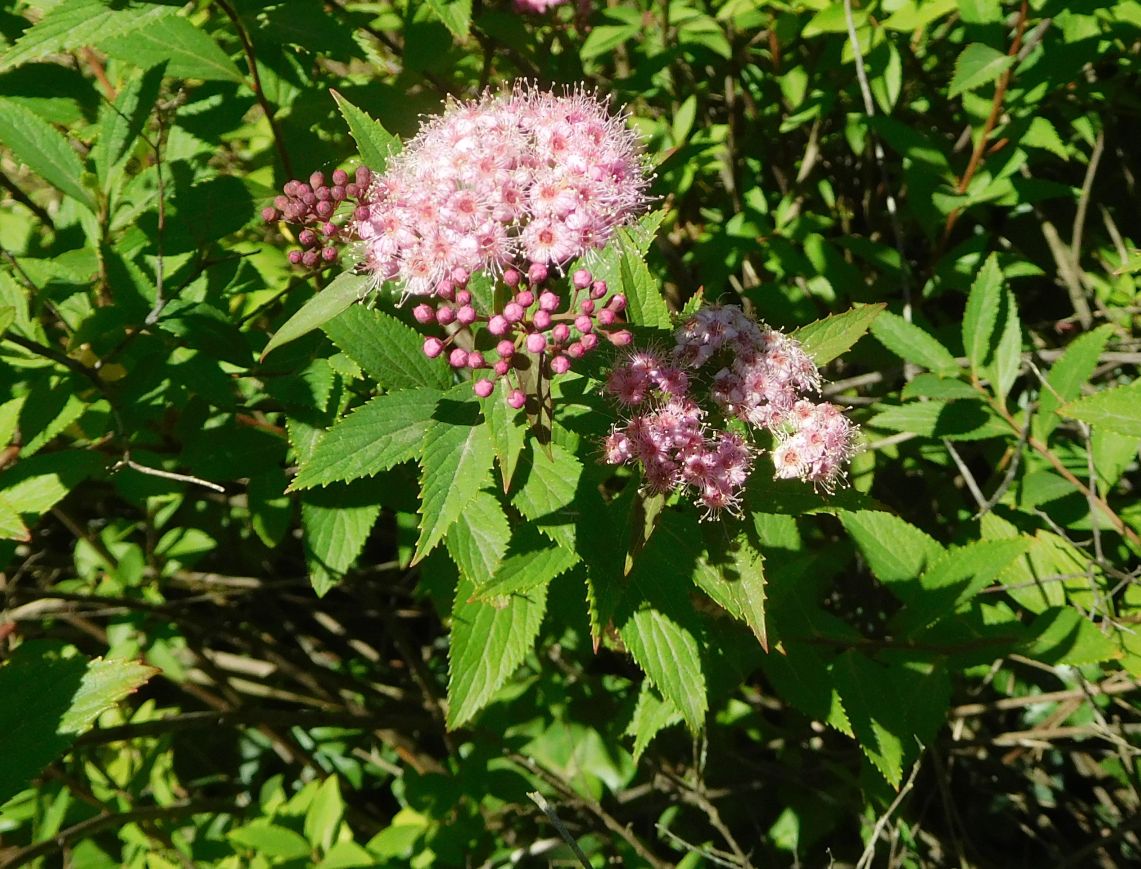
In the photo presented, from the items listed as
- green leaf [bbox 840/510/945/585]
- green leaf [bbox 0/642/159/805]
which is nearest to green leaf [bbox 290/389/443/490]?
green leaf [bbox 0/642/159/805]

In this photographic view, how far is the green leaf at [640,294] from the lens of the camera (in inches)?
62.8

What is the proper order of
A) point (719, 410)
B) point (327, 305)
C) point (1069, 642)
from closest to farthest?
point (327, 305)
point (719, 410)
point (1069, 642)

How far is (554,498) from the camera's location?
1.52 metres

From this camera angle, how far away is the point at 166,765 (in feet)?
8.78

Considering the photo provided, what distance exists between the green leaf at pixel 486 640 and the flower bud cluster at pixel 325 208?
2.50ft

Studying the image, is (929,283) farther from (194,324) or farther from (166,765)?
(166,765)

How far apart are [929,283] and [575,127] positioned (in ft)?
5.04

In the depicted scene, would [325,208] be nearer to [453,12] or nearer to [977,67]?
[453,12]

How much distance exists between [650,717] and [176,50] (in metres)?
2.03

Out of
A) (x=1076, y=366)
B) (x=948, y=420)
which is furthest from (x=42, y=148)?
(x=1076, y=366)

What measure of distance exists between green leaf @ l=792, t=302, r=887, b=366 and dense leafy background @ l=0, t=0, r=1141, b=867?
1 cm

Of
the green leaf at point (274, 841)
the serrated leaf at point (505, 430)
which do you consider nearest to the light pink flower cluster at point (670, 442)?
the serrated leaf at point (505, 430)

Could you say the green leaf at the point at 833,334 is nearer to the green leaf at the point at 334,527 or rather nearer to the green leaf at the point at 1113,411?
the green leaf at the point at 1113,411

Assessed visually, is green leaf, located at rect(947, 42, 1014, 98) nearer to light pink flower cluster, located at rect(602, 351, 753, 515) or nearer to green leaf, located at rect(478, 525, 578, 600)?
light pink flower cluster, located at rect(602, 351, 753, 515)
